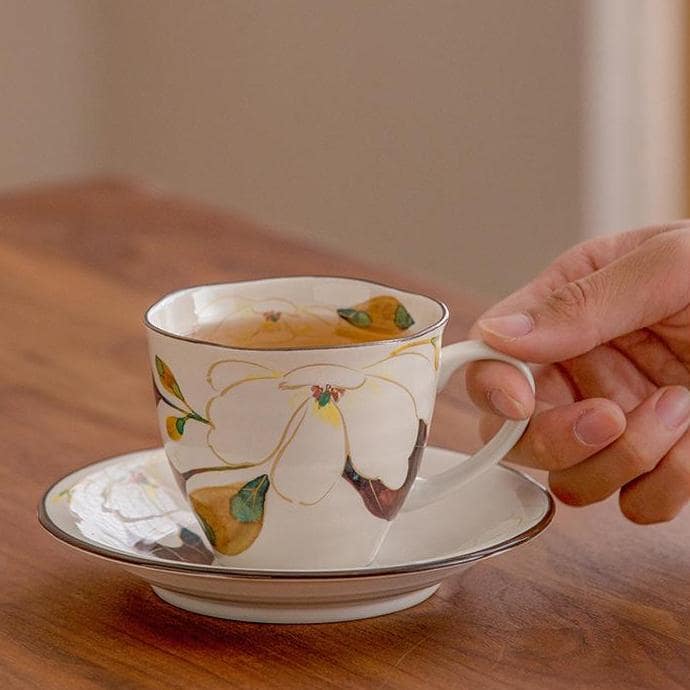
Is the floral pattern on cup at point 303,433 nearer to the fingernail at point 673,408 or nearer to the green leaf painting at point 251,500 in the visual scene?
the green leaf painting at point 251,500

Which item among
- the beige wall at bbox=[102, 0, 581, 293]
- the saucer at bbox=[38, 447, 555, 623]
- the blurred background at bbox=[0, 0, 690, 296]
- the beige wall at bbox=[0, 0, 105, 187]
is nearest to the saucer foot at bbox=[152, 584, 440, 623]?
the saucer at bbox=[38, 447, 555, 623]

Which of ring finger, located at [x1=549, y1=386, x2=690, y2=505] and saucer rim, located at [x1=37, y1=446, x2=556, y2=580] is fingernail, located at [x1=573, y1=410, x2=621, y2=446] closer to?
ring finger, located at [x1=549, y1=386, x2=690, y2=505]

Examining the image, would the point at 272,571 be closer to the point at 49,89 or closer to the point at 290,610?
the point at 290,610

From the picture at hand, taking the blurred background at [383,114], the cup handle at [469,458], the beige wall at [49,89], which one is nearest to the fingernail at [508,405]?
the cup handle at [469,458]

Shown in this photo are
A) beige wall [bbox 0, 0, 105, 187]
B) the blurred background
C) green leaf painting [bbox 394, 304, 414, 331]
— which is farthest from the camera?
beige wall [bbox 0, 0, 105, 187]

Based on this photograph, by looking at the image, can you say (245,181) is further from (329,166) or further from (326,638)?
(326,638)

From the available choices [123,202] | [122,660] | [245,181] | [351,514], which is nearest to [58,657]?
[122,660]
